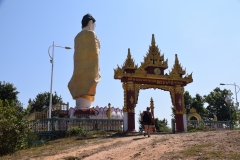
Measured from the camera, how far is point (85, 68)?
3216 cm

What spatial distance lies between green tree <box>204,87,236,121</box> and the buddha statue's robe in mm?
30934

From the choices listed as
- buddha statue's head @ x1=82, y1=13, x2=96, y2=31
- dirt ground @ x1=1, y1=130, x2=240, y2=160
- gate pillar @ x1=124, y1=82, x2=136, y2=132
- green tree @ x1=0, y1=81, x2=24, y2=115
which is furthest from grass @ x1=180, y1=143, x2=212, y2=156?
A: green tree @ x1=0, y1=81, x2=24, y2=115

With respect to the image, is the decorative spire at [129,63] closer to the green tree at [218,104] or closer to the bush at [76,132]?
the bush at [76,132]

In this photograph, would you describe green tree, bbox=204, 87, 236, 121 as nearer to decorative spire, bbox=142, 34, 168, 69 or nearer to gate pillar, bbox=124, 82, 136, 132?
decorative spire, bbox=142, 34, 168, 69

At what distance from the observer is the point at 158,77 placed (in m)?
23.1

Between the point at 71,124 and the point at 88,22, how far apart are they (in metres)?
16.3

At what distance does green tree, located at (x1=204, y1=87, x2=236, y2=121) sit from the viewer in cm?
5494

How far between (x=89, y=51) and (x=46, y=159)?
831 inches

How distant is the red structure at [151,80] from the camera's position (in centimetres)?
2178

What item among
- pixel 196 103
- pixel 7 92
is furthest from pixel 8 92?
pixel 196 103

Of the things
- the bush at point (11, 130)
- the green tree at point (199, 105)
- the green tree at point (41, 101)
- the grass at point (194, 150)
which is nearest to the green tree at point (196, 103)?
the green tree at point (199, 105)

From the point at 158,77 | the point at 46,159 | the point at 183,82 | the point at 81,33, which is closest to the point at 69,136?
the point at 46,159

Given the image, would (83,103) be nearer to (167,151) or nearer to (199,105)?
(167,151)

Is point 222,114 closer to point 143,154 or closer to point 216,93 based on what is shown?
point 216,93
